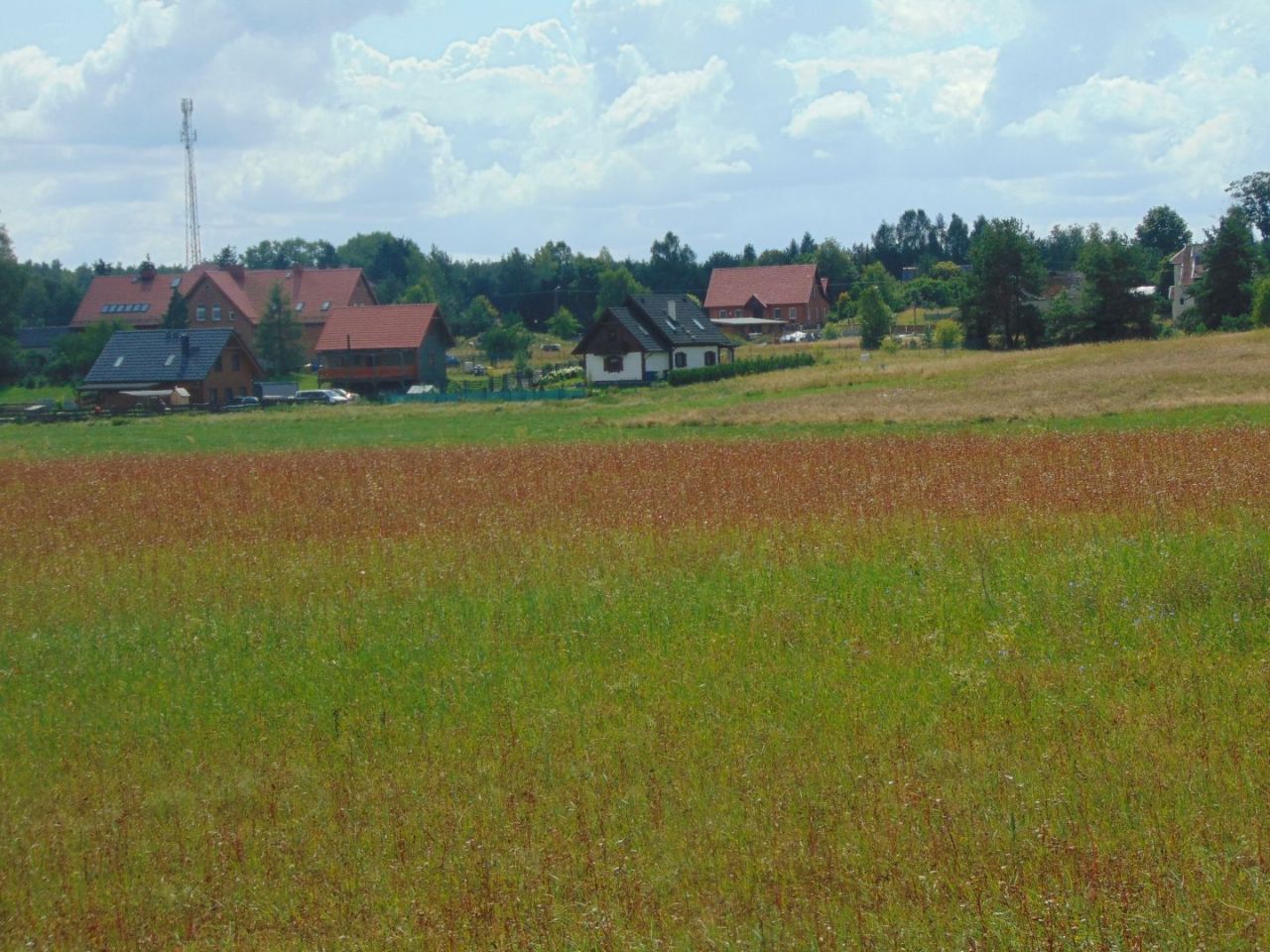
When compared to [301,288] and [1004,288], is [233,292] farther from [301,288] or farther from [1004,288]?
[1004,288]

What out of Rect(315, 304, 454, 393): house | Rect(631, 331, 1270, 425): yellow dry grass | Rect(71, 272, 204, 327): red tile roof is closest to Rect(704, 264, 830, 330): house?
Rect(315, 304, 454, 393): house

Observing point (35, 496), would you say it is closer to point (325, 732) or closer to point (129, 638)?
point (129, 638)

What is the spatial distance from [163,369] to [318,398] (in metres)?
11.7

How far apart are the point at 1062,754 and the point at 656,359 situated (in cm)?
7966

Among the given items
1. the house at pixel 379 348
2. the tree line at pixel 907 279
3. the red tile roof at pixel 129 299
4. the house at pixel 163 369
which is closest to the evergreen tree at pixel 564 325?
the tree line at pixel 907 279

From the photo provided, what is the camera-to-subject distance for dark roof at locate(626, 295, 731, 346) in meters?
87.7

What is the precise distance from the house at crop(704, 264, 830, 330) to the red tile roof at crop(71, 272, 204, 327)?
169ft

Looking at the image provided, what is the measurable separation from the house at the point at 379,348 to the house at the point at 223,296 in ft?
83.9

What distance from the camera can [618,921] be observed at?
20.2 feet

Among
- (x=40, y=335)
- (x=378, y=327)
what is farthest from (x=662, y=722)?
(x=40, y=335)

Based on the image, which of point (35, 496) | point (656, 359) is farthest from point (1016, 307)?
point (35, 496)

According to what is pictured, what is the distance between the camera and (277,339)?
100312 millimetres

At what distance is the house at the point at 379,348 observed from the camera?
305ft

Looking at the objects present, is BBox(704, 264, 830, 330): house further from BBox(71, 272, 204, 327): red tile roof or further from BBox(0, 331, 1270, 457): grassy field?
BBox(0, 331, 1270, 457): grassy field
